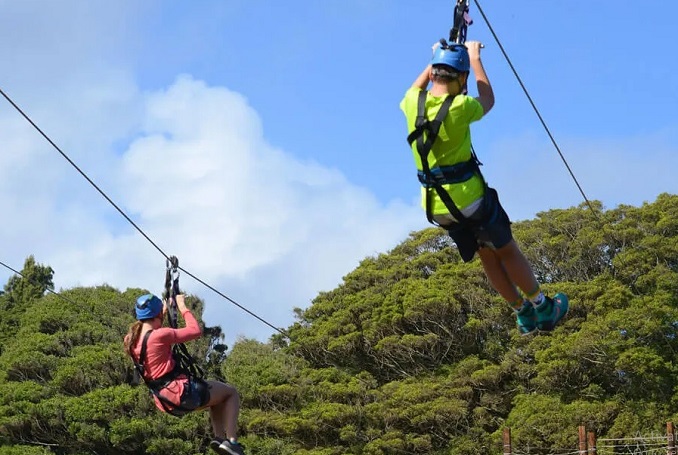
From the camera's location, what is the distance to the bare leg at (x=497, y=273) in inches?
243

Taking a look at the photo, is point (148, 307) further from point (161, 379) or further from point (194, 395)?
point (194, 395)

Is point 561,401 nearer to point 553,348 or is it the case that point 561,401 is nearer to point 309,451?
point 553,348

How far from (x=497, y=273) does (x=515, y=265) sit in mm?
157

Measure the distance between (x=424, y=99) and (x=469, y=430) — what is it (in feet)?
70.0

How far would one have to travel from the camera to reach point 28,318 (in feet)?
108

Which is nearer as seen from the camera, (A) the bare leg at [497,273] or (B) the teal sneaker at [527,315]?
(A) the bare leg at [497,273]

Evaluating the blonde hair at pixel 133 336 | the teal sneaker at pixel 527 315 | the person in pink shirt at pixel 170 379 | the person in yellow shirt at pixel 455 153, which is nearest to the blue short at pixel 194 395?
the person in pink shirt at pixel 170 379

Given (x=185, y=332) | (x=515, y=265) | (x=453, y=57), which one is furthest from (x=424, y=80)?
(x=185, y=332)

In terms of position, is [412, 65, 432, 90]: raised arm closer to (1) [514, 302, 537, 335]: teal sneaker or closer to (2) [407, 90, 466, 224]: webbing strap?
(2) [407, 90, 466, 224]: webbing strap

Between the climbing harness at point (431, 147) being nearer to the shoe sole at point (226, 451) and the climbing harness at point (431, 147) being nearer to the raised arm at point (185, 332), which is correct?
the raised arm at point (185, 332)

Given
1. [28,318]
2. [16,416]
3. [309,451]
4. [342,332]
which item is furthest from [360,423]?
[28,318]

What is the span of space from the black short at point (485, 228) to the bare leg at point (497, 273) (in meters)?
0.14

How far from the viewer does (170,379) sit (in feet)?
24.8

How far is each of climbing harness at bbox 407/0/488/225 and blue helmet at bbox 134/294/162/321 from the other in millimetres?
2299
